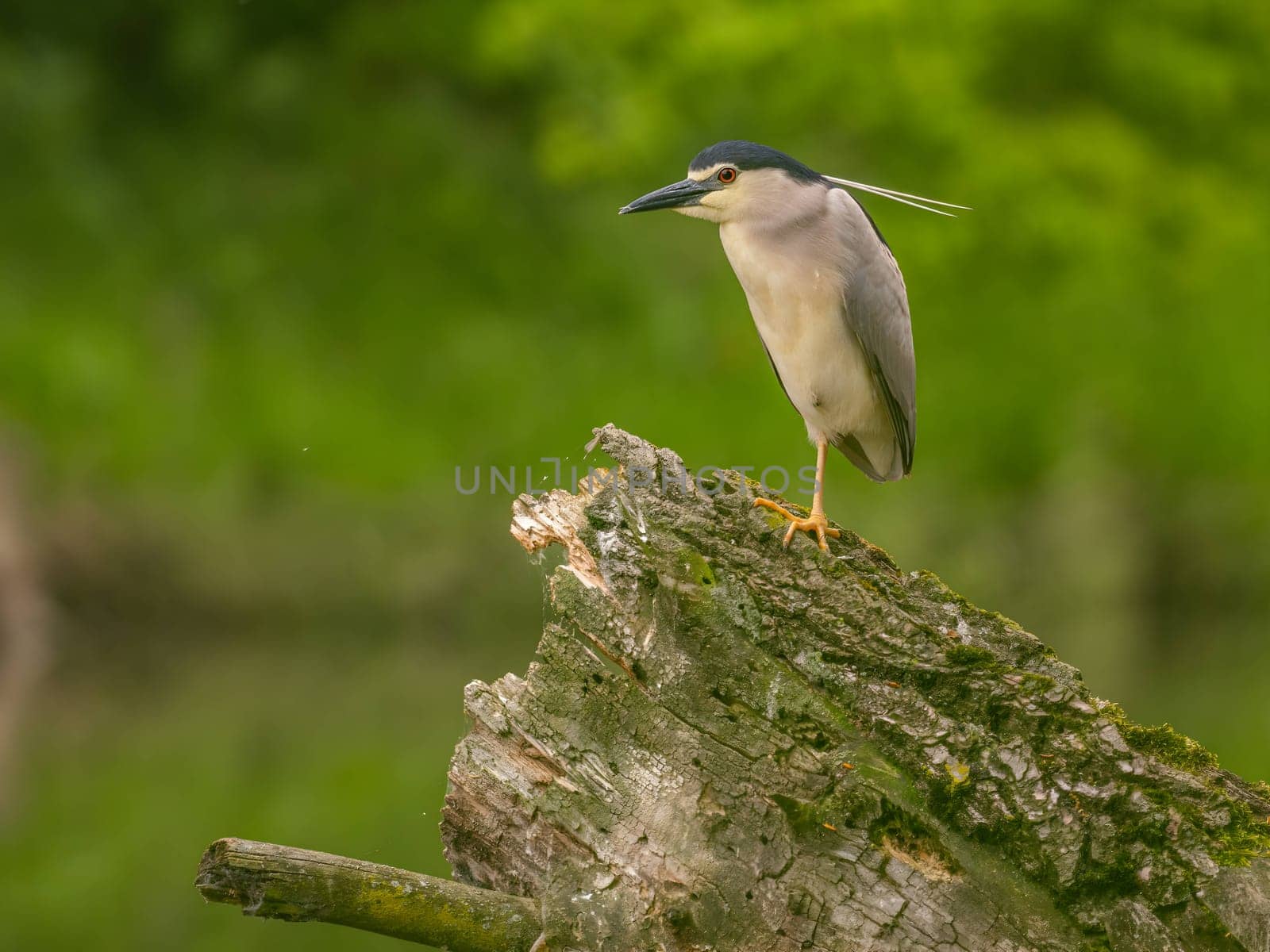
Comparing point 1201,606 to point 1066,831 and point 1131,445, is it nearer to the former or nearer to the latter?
point 1131,445

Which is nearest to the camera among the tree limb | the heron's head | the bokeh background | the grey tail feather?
the tree limb

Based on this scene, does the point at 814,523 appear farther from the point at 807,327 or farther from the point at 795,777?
the point at 807,327

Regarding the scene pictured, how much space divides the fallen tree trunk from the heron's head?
1142 mm

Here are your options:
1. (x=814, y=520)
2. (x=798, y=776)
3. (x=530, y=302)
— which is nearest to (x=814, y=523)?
(x=814, y=520)

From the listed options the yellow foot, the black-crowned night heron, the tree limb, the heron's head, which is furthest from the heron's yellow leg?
the tree limb

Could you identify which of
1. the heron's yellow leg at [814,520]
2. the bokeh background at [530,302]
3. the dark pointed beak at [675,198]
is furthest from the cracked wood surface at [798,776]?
the bokeh background at [530,302]

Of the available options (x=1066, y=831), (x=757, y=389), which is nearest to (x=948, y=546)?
(x=757, y=389)

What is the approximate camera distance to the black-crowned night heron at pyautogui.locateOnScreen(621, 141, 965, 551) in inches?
165

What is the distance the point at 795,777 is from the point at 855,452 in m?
1.91

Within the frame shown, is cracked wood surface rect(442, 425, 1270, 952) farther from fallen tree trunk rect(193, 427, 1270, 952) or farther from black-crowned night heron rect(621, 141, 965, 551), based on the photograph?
black-crowned night heron rect(621, 141, 965, 551)

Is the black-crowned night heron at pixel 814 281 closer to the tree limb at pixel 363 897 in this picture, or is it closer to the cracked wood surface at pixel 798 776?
the cracked wood surface at pixel 798 776

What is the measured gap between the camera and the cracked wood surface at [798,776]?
2.92m

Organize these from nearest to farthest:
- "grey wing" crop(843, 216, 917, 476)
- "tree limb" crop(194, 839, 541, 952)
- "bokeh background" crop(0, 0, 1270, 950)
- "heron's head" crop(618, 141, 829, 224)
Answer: "tree limb" crop(194, 839, 541, 952) → "heron's head" crop(618, 141, 829, 224) → "grey wing" crop(843, 216, 917, 476) → "bokeh background" crop(0, 0, 1270, 950)

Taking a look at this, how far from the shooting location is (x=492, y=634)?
12.5 m
